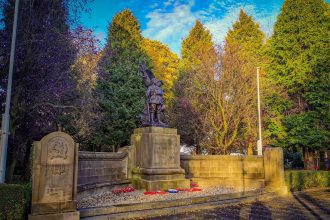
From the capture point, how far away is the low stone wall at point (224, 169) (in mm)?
15250

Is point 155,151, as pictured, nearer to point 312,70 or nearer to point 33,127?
point 33,127

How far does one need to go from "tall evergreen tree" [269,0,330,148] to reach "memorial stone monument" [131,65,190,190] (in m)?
14.3

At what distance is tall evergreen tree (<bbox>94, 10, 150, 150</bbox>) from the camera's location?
972 inches

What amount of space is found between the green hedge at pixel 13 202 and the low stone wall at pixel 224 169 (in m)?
9.44

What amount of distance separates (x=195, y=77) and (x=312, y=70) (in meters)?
9.95

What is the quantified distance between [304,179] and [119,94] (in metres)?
16.3

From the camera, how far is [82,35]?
72.3ft

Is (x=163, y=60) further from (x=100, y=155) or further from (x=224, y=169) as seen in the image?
(x=100, y=155)

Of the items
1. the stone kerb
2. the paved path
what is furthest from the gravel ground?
the stone kerb

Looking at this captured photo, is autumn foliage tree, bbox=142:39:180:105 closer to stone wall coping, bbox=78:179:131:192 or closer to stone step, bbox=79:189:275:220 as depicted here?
stone wall coping, bbox=78:179:131:192

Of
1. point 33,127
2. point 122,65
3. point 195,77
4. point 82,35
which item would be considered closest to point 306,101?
point 195,77

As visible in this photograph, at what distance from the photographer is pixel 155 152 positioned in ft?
41.5

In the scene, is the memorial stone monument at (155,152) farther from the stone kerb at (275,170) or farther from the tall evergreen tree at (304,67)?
the tall evergreen tree at (304,67)

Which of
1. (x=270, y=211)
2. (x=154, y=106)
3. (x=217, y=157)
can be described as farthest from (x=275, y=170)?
(x=154, y=106)
